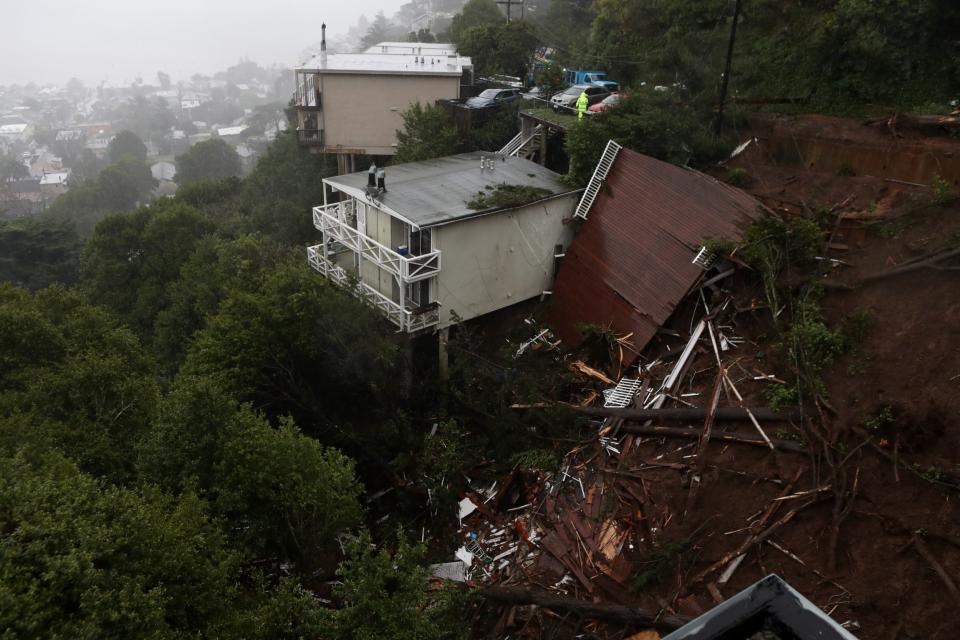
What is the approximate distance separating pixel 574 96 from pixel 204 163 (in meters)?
66.3

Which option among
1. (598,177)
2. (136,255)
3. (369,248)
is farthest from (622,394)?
(136,255)

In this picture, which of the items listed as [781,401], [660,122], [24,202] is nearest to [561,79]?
[660,122]

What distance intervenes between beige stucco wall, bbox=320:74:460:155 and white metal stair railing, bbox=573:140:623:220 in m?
12.4

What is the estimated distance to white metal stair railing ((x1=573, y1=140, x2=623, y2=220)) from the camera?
1900 centimetres

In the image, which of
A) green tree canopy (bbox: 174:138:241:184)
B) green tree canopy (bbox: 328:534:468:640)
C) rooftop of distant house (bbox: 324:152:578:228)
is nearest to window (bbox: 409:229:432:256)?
rooftop of distant house (bbox: 324:152:578:228)

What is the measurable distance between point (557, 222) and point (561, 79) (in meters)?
10.9

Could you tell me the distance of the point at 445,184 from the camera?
18.8 m

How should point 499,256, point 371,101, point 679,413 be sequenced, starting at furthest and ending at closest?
point 371,101 < point 499,256 < point 679,413

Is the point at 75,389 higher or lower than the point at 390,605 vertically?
lower

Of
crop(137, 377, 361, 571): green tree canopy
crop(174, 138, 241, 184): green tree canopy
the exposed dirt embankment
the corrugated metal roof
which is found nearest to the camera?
crop(137, 377, 361, 571): green tree canopy

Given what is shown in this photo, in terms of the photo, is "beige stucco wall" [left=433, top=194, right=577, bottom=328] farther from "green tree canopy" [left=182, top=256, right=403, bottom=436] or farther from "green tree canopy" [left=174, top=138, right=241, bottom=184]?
"green tree canopy" [left=174, top=138, right=241, bottom=184]

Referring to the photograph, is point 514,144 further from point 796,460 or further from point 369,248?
point 796,460

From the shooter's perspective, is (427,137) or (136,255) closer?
(427,137)

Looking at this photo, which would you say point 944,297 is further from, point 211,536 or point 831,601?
point 211,536
